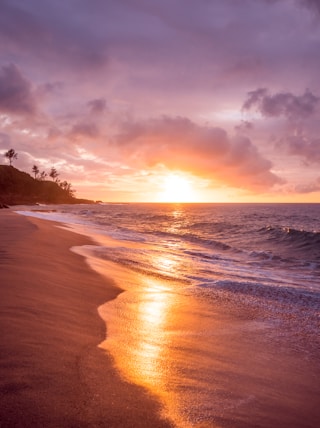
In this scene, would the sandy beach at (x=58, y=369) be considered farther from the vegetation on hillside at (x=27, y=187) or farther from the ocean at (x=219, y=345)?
the vegetation on hillside at (x=27, y=187)

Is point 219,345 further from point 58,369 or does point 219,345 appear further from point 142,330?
point 58,369

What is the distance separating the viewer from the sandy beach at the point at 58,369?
312 cm

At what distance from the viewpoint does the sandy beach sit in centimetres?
312

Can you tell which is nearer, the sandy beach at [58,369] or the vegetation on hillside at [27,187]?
the sandy beach at [58,369]

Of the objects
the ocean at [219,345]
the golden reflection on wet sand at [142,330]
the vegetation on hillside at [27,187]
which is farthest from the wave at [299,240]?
the vegetation on hillside at [27,187]

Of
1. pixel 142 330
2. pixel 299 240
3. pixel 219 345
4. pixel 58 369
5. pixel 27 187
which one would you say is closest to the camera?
pixel 58 369

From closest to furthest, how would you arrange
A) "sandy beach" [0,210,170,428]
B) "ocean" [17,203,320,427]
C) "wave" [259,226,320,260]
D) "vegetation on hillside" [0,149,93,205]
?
"sandy beach" [0,210,170,428]
"ocean" [17,203,320,427]
"wave" [259,226,320,260]
"vegetation on hillside" [0,149,93,205]

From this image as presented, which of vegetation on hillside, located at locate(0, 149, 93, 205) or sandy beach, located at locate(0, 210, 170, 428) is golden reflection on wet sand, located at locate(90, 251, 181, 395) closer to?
sandy beach, located at locate(0, 210, 170, 428)

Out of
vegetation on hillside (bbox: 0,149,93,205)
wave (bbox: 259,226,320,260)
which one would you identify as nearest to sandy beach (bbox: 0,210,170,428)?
wave (bbox: 259,226,320,260)

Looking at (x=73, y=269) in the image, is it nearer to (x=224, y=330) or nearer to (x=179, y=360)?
(x=224, y=330)

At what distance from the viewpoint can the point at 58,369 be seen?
3914 millimetres

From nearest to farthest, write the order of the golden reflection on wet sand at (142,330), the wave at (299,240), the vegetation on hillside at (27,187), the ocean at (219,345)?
the ocean at (219,345) < the golden reflection on wet sand at (142,330) < the wave at (299,240) < the vegetation on hillside at (27,187)

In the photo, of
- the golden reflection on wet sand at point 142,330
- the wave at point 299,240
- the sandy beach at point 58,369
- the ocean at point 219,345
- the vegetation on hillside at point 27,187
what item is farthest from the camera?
the vegetation on hillside at point 27,187

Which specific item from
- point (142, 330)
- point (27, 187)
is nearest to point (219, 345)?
point (142, 330)
